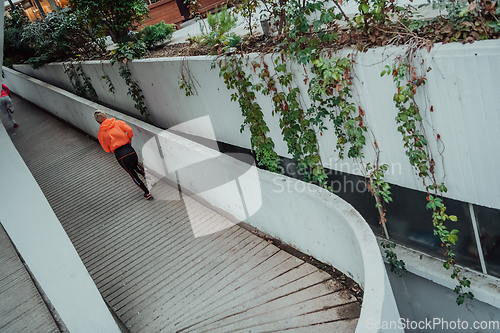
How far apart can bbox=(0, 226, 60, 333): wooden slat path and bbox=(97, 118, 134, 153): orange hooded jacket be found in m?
2.36

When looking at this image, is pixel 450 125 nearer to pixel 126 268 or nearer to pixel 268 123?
pixel 268 123

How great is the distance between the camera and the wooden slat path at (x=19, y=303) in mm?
4738

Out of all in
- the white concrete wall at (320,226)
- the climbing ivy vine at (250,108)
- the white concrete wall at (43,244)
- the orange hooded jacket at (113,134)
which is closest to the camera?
the white concrete wall at (320,226)

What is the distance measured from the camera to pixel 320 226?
4359 mm

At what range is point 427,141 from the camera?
365 cm

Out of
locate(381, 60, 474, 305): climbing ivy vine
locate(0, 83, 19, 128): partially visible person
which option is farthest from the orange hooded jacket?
locate(0, 83, 19, 128): partially visible person

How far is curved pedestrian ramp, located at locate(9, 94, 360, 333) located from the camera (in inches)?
164

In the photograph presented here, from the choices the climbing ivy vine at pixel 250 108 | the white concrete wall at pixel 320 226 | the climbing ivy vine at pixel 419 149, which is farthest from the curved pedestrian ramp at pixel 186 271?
the climbing ivy vine at pixel 419 149

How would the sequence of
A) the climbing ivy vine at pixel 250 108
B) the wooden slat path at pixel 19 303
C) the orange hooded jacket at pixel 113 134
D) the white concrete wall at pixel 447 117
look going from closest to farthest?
the white concrete wall at pixel 447 117, the wooden slat path at pixel 19 303, the climbing ivy vine at pixel 250 108, the orange hooded jacket at pixel 113 134

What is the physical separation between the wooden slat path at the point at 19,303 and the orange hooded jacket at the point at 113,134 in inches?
92.7

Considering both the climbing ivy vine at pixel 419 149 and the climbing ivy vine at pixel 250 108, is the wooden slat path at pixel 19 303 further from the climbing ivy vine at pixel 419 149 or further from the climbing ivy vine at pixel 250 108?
the climbing ivy vine at pixel 419 149

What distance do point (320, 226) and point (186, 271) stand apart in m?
2.01

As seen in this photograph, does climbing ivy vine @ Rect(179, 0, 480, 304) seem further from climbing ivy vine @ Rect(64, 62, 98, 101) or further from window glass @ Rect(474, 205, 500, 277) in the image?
climbing ivy vine @ Rect(64, 62, 98, 101)

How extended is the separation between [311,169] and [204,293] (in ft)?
7.35
